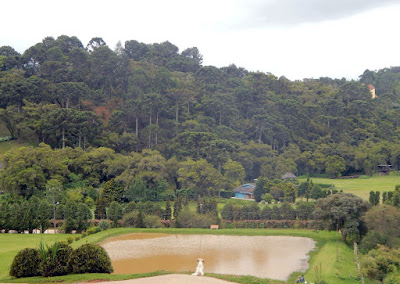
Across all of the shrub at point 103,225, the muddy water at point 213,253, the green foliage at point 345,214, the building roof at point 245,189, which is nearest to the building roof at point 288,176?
the building roof at point 245,189

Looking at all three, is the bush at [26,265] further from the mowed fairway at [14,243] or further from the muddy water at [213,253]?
the muddy water at [213,253]

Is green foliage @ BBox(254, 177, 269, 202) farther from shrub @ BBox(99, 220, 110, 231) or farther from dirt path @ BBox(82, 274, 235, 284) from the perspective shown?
dirt path @ BBox(82, 274, 235, 284)

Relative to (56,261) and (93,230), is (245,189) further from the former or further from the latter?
(56,261)

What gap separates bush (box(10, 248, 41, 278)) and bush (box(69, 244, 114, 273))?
3.58 feet

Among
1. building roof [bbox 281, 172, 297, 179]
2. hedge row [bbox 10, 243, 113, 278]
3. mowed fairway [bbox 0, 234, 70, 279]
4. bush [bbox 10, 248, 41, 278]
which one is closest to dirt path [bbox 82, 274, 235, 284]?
hedge row [bbox 10, 243, 113, 278]

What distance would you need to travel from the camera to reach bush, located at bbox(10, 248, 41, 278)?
14.3m

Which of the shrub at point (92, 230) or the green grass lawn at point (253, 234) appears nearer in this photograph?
the green grass lawn at point (253, 234)

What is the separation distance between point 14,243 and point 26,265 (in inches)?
369

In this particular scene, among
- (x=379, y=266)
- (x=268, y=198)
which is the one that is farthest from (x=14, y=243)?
(x=268, y=198)

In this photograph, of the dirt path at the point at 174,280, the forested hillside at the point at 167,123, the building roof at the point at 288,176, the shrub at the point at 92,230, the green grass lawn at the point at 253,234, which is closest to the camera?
the dirt path at the point at 174,280

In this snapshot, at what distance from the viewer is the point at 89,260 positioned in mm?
14758

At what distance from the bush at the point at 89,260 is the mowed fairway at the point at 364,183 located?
85.8ft

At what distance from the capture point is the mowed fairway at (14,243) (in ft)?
61.8

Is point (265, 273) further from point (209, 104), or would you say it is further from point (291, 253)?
point (209, 104)
